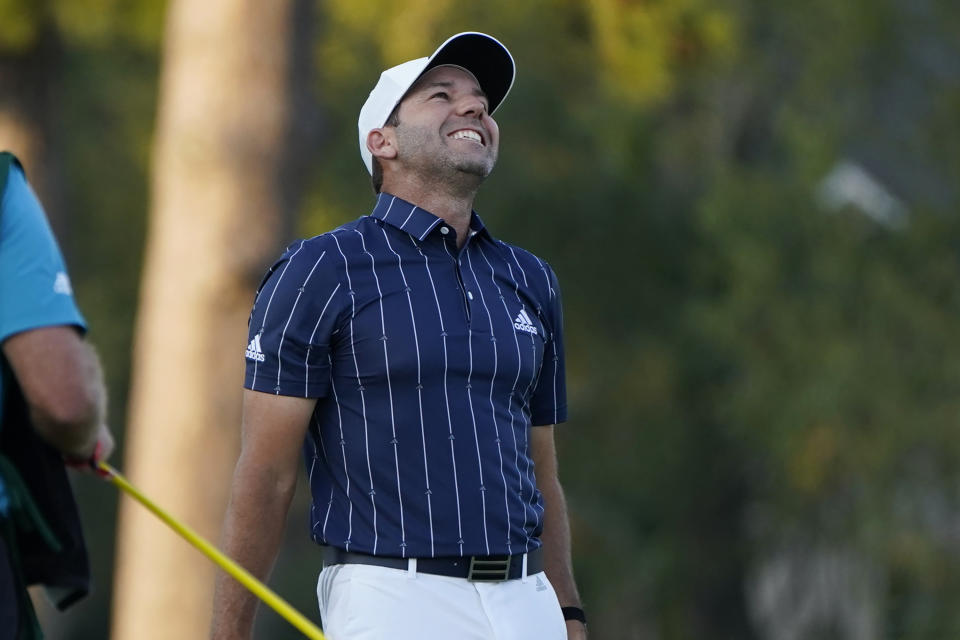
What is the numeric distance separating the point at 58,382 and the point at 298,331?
62cm

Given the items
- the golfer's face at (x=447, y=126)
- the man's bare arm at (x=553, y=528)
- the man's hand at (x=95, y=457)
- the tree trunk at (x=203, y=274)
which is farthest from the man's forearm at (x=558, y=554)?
the tree trunk at (x=203, y=274)

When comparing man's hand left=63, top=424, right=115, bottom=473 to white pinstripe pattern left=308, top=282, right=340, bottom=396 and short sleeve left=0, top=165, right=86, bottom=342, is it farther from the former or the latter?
white pinstripe pattern left=308, top=282, right=340, bottom=396

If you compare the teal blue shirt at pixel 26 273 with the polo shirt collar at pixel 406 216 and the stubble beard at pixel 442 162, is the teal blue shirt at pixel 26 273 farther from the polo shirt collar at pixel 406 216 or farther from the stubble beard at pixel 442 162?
the stubble beard at pixel 442 162

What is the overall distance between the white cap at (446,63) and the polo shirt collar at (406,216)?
0.19 m

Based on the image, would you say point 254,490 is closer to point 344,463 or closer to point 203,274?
point 344,463

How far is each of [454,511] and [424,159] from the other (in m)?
0.84

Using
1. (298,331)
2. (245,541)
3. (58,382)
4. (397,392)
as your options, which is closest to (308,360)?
(298,331)

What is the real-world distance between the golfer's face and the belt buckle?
34.9 inches

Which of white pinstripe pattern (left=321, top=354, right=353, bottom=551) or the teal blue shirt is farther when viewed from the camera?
white pinstripe pattern (left=321, top=354, right=353, bottom=551)

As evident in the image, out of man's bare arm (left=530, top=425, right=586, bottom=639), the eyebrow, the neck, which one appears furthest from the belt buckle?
the eyebrow

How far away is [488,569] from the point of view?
363cm

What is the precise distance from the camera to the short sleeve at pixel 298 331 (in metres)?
3.64

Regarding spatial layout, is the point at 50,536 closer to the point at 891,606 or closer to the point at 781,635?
the point at 891,606

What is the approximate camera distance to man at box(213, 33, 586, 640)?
359 cm
